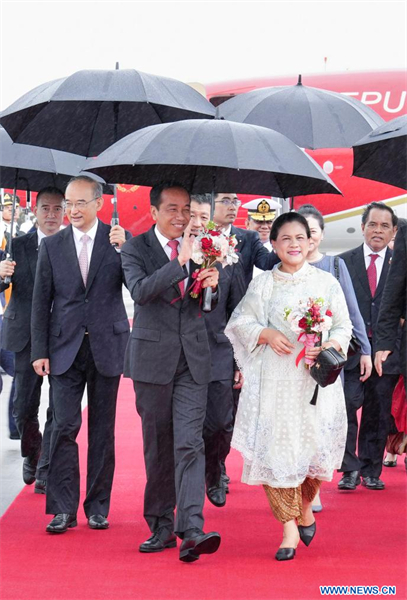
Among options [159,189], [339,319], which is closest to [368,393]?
[339,319]

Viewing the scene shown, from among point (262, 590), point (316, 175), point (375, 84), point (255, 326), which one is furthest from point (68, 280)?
point (375, 84)

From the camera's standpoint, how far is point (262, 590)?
3824mm

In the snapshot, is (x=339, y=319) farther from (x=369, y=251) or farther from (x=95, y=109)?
(x=95, y=109)

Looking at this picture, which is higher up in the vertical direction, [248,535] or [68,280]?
[68,280]

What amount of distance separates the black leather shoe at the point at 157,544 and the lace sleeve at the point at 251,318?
0.82 m

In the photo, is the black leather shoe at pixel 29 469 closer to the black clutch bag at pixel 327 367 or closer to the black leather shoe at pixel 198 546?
the black leather shoe at pixel 198 546

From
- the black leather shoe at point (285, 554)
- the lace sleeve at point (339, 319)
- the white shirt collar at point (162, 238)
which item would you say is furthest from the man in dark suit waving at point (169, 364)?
the lace sleeve at point (339, 319)

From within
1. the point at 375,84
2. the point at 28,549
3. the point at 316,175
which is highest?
the point at 375,84

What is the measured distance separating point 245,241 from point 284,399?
50.1 inches

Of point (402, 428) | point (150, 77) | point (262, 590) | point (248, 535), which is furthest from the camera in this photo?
point (402, 428)

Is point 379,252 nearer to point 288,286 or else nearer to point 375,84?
point 288,286

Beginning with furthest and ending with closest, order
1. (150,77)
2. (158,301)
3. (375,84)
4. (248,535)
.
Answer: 1. (375,84)
2. (150,77)
3. (248,535)
4. (158,301)

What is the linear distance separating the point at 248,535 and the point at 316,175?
1683 mm

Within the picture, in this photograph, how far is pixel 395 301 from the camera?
469cm
